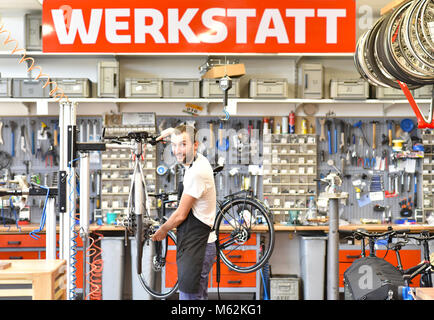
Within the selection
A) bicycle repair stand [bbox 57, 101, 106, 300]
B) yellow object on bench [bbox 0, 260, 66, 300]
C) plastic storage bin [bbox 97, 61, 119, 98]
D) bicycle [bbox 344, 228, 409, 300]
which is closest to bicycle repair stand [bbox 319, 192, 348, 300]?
bicycle [bbox 344, 228, 409, 300]

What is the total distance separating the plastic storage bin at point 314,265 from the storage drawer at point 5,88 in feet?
12.2

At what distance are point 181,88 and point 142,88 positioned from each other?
450 millimetres

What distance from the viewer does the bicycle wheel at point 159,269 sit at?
4.46 metres

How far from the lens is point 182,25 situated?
8.16ft

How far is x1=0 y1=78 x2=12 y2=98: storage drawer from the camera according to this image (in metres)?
5.10

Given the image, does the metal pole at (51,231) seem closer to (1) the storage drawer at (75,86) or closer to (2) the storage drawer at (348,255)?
(1) the storage drawer at (75,86)

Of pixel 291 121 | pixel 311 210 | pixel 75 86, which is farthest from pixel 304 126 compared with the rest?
pixel 75 86

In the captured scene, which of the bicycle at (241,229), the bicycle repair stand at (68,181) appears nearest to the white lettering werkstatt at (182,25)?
the bicycle repair stand at (68,181)

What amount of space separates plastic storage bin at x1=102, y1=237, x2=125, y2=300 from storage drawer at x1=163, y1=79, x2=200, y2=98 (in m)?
1.73

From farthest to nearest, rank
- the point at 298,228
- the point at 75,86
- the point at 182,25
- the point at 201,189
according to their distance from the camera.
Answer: the point at 75,86 → the point at 298,228 → the point at 201,189 → the point at 182,25

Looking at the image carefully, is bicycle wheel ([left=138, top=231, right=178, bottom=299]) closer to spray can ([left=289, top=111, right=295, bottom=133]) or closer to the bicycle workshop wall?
the bicycle workshop wall

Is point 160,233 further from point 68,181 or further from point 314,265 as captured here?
point 314,265

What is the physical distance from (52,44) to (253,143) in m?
3.41

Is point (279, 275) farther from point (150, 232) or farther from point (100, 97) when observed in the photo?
point (100, 97)
